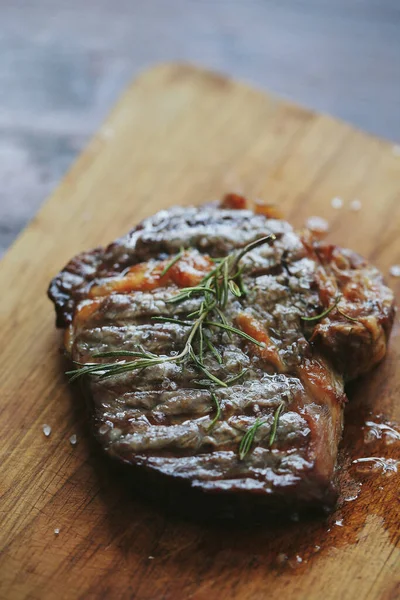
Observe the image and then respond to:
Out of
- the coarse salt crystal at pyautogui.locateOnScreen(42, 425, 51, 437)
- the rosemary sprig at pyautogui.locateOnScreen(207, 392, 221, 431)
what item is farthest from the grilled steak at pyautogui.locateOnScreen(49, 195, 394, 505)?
the coarse salt crystal at pyautogui.locateOnScreen(42, 425, 51, 437)

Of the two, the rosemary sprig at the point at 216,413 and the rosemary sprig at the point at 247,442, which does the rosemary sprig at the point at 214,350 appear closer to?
the rosemary sprig at the point at 216,413

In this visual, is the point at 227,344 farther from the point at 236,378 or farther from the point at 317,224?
the point at 317,224

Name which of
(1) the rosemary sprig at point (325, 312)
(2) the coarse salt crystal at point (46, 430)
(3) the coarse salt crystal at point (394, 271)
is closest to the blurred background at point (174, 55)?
(3) the coarse salt crystal at point (394, 271)

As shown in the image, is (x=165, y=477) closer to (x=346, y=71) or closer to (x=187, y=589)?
(x=187, y=589)

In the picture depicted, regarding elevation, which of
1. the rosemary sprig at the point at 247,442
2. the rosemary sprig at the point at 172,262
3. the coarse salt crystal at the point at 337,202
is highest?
the coarse salt crystal at the point at 337,202

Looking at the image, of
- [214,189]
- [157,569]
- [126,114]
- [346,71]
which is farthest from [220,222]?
[346,71]

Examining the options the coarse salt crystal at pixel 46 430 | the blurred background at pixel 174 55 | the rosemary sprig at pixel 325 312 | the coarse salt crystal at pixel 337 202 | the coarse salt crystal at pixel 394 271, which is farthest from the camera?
the blurred background at pixel 174 55
